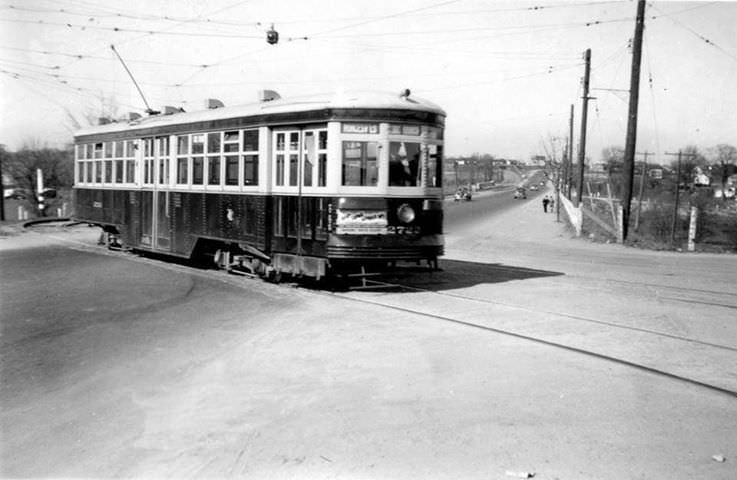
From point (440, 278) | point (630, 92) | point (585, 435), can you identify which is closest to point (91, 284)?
point (440, 278)

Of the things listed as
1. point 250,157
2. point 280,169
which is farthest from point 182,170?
point 280,169

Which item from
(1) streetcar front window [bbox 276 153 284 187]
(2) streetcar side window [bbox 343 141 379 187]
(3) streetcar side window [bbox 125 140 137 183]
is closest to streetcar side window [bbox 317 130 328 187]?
(2) streetcar side window [bbox 343 141 379 187]

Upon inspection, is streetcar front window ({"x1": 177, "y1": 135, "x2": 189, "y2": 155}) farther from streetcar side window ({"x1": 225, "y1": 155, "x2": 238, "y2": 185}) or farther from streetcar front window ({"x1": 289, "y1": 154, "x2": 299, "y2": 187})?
streetcar front window ({"x1": 289, "y1": 154, "x2": 299, "y2": 187})

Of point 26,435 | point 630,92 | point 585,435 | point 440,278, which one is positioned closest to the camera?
point 585,435

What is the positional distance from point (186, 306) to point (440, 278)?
5161 mm

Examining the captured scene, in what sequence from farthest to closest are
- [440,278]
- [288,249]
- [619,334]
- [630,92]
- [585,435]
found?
1. [630,92]
2. [440,278]
3. [288,249]
4. [619,334]
5. [585,435]

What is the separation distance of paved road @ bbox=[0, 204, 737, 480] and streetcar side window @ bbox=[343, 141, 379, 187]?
6.09ft

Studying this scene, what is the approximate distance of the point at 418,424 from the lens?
5016 mm

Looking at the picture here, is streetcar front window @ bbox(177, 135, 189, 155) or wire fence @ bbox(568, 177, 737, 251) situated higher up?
streetcar front window @ bbox(177, 135, 189, 155)

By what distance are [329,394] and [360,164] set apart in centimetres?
549

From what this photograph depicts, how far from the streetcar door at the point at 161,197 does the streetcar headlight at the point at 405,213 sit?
613 cm

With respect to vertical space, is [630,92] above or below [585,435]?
above

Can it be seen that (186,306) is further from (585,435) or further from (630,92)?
(630,92)

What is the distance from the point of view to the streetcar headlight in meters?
10.7
